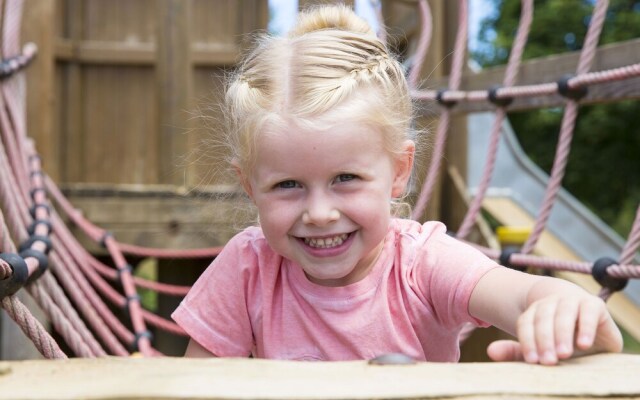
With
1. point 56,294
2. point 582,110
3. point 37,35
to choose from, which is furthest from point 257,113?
point 582,110

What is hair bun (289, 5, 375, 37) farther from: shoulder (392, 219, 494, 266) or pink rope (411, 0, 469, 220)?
pink rope (411, 0, 469, 220)

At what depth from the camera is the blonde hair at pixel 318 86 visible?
1.10 m

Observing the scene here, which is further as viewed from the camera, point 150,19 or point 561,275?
point 150,19

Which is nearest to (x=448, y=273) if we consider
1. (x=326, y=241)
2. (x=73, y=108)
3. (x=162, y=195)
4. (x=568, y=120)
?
(x=326, y=241)

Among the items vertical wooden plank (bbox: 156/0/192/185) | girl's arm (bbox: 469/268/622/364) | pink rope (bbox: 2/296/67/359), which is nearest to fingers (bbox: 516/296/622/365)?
girl's arm (bbox: 469/268/622/364)

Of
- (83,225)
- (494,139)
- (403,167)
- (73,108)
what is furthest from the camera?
(73,108)

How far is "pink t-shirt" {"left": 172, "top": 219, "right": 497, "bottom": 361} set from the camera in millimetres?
1218

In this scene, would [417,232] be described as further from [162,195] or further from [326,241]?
[162,195]

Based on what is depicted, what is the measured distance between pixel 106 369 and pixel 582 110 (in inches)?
469

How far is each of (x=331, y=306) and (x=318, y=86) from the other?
0.33 meters

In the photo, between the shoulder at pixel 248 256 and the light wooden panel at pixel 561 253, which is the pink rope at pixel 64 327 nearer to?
the shoulder at pixel 248 256

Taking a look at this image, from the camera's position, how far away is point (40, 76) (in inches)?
118

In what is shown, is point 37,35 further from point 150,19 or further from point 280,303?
point 280,303

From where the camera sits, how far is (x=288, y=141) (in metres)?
1.08
